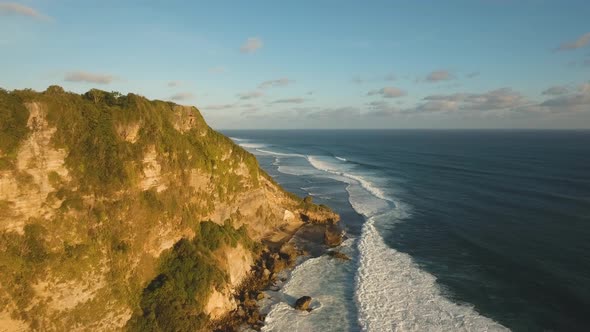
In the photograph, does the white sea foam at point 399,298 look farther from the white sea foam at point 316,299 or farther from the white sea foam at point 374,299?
the white sea foam at point 316,299

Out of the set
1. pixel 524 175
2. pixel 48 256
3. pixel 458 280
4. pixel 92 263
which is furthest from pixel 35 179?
pixel 524 175

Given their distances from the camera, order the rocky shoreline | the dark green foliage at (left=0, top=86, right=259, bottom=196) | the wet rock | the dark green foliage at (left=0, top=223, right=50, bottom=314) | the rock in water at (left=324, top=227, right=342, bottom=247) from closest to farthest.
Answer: the dark green foliage at (left=0, top=223, right=50, bottom=314), the dark green foliage at (left=0, top=86, right=259, bottom=196), the rocky shoreline, the wet rock, the rock in water at (left=324, top=227, right=342, bottom=247)

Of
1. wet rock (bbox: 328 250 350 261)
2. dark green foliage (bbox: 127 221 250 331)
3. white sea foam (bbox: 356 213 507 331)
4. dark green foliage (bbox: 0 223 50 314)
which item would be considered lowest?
white sea foam (bbox: 356 213 507 331)

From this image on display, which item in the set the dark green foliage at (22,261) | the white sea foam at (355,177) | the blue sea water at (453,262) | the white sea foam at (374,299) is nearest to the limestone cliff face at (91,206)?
the dark green foliage at (22,261)

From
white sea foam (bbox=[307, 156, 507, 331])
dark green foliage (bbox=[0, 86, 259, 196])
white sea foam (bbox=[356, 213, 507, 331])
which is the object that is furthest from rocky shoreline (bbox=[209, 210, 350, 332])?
dark green foliage (bbox=[0, 86, 259, 196])

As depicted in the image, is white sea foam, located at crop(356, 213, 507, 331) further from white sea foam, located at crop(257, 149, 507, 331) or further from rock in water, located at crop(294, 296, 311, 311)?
rock in water, located at crop(294, 296, 311, 311)
